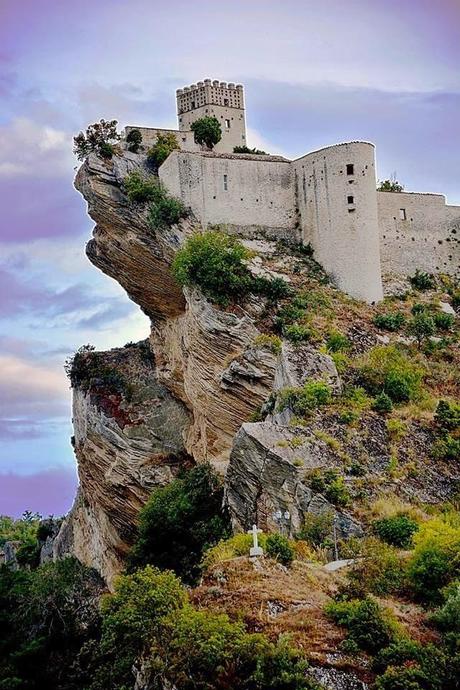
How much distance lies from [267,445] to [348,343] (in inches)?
300

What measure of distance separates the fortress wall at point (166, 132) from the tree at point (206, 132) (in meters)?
0.74

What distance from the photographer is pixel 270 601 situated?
76.9 ft

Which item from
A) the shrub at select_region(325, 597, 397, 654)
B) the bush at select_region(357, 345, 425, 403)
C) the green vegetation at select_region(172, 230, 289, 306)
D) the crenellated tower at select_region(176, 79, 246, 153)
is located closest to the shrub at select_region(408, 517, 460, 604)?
the shrub at select_region(325, 597, 397, 654)

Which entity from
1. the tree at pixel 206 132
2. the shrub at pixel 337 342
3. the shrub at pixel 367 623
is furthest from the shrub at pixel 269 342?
the shrub at pixel 367 623

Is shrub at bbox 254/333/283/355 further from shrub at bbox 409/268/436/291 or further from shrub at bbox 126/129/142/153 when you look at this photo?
shrub at bbox 126/129/142/153

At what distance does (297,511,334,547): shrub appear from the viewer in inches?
1180

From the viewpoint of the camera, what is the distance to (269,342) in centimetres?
3950

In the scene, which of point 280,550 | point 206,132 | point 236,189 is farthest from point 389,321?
point 280,550

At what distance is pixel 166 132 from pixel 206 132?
3764 millimetres

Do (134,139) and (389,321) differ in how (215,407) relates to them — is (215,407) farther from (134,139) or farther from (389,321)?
(134,139)

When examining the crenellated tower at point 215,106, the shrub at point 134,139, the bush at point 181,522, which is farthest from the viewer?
the crenellated tower at point 215,106

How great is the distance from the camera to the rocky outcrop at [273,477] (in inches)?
1240

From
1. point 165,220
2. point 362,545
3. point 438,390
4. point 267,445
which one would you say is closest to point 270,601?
point 362,545

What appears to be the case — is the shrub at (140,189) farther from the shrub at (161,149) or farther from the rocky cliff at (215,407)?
the shrub at (161,149)
